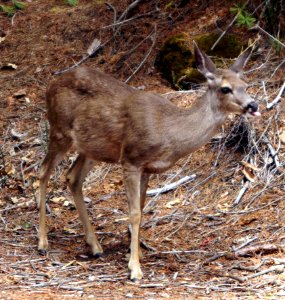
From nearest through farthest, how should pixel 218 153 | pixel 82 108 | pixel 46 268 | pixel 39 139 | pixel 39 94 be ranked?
pixel 46 268 → pixel 82 108 → pixel 218 153 → pixel 39 139 → pixel 39 94

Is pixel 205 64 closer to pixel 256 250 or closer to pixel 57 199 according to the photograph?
pixel 256 250

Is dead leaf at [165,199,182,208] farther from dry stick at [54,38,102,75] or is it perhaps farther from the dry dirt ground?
dry stick at [54,38,102,75]

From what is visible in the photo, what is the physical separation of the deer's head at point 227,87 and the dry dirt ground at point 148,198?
142cm

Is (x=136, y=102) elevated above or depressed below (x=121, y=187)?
above

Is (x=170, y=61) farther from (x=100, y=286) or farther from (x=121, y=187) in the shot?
(x=100, y=286)

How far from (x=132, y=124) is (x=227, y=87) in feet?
3.26

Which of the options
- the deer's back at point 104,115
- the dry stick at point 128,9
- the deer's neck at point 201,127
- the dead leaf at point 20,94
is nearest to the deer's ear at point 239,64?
the deer's neck at point 201,127

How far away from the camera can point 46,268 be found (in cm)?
805

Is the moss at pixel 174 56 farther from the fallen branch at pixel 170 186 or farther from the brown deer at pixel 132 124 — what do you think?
the brown deer at pixel 132 124

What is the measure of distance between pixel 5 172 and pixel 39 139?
830 millimetres

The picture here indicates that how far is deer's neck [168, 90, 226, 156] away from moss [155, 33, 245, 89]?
125 inches

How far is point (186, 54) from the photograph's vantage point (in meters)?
11.6

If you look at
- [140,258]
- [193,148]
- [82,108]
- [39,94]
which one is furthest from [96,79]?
[39,94]

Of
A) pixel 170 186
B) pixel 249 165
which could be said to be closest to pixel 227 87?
pixel 249 165
